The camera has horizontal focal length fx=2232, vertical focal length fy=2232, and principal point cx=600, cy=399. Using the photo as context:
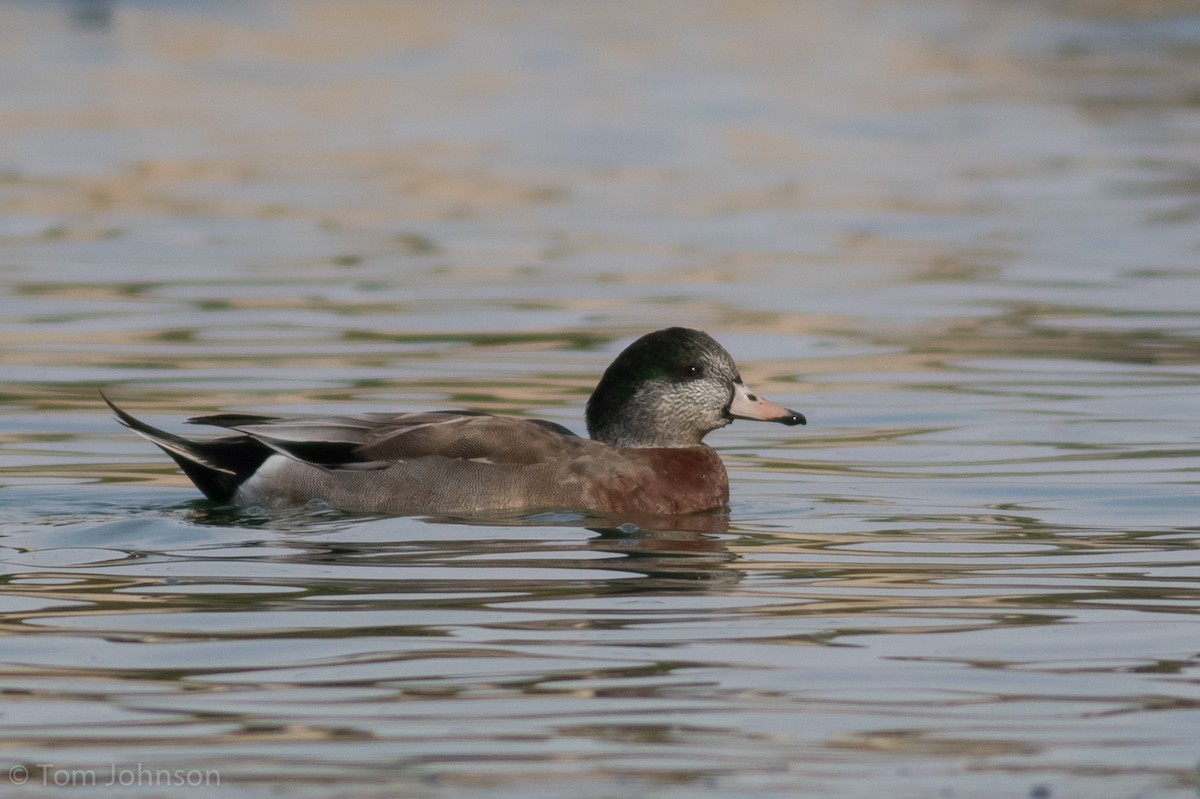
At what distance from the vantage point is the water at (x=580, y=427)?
5500mm

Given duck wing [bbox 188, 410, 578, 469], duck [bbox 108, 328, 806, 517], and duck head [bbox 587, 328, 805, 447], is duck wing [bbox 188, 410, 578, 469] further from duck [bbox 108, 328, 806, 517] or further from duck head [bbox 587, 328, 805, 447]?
duck head [bbox 587, 328, 805, 447]

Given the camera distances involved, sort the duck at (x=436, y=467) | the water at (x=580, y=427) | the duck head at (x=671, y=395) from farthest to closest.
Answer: the duck head at (x=671, y=395)
the duck at (x=436, y=467)
the water at (x=580, y=427)

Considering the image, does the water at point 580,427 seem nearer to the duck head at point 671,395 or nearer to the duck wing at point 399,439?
the duck wing at point 399,439

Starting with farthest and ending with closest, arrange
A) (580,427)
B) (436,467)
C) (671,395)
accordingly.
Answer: (580,427) < (671,395) < (436,467)

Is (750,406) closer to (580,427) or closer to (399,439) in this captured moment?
(399,439)

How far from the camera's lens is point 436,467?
8.86 metres

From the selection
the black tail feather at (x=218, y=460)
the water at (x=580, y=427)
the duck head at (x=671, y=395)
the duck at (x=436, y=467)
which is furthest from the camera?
the duck head at (x=671, y=395)

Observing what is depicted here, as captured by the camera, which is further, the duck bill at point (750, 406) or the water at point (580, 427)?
the duck bill at point (750, 406)

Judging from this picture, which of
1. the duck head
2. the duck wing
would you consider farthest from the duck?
the duck head

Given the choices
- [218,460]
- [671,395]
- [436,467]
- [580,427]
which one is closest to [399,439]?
[436,467]

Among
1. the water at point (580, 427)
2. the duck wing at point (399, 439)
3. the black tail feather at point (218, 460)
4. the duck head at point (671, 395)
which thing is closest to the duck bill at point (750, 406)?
the duck head at point (671, 395)

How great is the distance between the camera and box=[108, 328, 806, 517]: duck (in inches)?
348

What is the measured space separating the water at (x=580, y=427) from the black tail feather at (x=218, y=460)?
0.35ft

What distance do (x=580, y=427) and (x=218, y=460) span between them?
242cm
